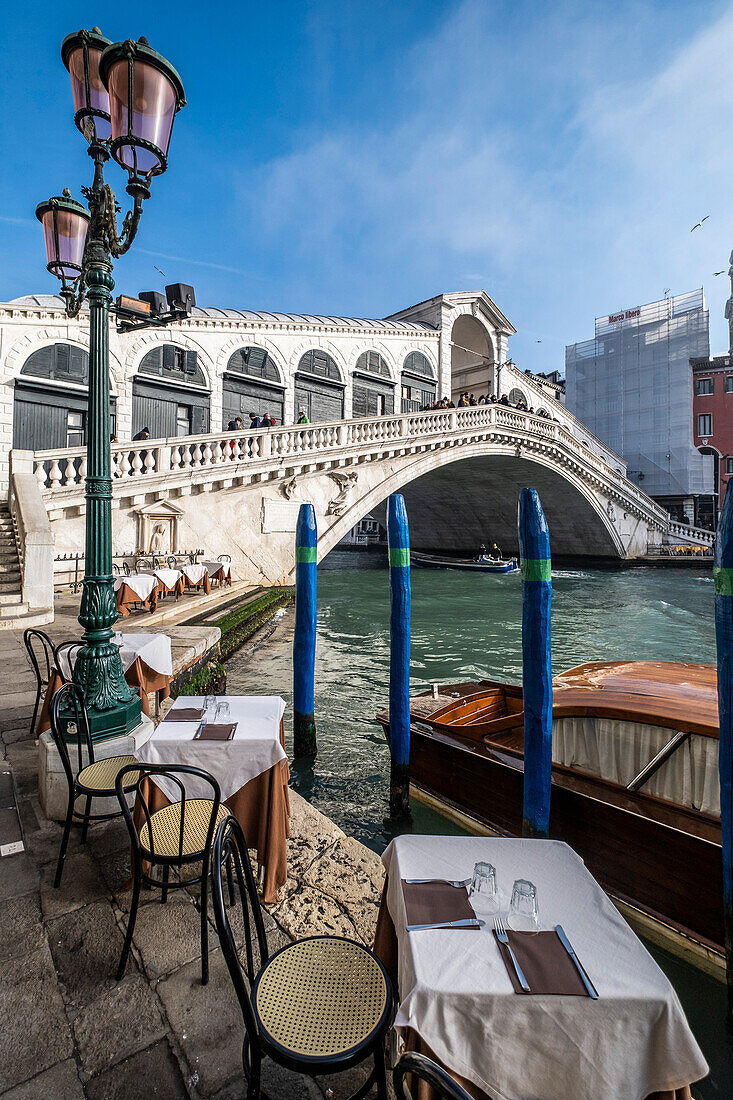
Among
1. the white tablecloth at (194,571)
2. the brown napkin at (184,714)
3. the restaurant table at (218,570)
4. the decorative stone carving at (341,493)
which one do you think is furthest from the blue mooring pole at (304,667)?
the decorative stone carving at (341,493)

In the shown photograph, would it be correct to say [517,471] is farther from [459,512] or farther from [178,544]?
[178,544]

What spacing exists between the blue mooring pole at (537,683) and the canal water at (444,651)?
78 centimetres

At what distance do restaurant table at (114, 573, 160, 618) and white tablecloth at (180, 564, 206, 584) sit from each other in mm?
1491

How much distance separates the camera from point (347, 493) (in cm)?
1502

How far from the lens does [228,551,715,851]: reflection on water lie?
181 inches

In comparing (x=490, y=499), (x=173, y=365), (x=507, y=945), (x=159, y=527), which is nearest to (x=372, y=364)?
(x=173, y=365)

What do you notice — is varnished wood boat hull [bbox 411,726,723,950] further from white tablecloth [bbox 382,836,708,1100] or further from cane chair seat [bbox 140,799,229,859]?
cane chair seat [bbox 140,799,229,859]

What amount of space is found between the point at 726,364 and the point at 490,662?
2579cm

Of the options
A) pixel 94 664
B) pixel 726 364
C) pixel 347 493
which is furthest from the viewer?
pixel 726 364

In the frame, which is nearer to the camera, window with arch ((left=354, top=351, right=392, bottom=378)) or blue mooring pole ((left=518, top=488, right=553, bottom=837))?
blue mooring pole ((left=518, top=488, right=553, bottom=837))

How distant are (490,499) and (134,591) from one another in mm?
21318

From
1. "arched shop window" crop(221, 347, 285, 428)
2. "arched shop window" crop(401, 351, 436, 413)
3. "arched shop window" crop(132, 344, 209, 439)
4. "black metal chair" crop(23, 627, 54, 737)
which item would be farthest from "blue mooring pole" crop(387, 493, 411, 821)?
"arched shop window" crop(401, 351, 436, 413)

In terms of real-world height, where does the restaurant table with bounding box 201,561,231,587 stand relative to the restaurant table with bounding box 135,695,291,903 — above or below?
above

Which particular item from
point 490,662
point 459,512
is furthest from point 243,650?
point 459,512
